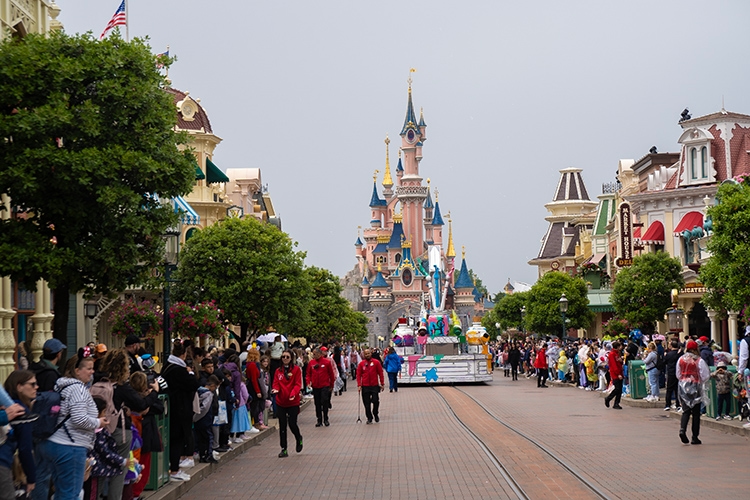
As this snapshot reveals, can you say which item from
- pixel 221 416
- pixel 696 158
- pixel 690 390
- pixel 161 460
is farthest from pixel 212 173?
pixel 161 460

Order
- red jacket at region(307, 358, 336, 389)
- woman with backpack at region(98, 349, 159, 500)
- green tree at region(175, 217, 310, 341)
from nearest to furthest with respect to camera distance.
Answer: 1. woman with backpack at region(98, 349, 159, 500)
2. red jacket at region(307, 358, 336, 389)
3. green tree at region(175, 217, 310, 341)

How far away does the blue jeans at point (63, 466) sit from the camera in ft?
29.0

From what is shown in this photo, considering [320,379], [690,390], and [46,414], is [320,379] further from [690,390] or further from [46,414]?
[46,414]

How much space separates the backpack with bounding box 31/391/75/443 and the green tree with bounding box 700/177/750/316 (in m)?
21.3

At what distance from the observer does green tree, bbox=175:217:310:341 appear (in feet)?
121

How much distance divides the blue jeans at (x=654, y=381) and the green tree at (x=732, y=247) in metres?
2.66

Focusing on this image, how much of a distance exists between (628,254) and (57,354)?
153 feet

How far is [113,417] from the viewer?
33.0 ft

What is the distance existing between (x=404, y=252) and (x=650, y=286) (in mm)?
123251

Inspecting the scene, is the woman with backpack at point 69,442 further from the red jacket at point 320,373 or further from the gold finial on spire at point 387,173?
the gold finial on spire at point 387,173

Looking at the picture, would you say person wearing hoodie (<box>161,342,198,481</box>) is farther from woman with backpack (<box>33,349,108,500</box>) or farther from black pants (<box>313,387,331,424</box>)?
black pants (<box>313,387,331,424</box>)

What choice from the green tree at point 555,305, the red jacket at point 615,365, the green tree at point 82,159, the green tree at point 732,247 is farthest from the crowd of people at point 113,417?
the green tree at point 555,305

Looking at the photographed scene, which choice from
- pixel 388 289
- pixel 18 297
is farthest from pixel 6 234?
pixel 388 289

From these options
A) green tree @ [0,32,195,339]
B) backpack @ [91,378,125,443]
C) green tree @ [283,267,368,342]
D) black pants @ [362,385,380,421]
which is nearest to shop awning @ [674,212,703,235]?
green tree @ [283,267,368,342]
